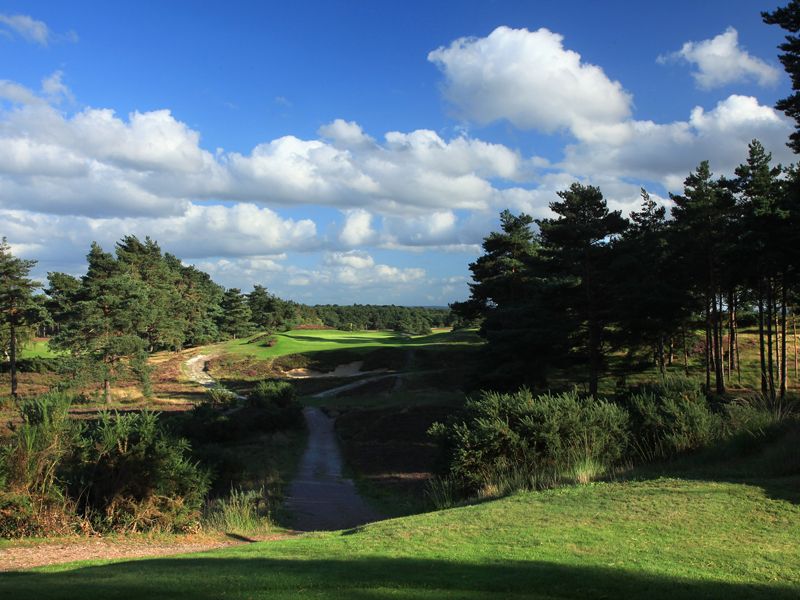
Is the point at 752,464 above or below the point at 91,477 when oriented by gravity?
above

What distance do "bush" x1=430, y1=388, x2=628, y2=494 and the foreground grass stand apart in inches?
152

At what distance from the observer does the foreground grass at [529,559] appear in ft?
15.2

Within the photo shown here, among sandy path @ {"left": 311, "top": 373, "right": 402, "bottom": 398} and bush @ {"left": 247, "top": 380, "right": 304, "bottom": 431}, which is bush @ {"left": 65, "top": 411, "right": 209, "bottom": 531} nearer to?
bush @ {"left": 247, "top": 380, "right": 304, "bottom": 431}

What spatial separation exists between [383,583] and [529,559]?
70.0 inches

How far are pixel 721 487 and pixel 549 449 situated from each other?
188 inches

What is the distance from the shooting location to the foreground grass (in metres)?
4.62

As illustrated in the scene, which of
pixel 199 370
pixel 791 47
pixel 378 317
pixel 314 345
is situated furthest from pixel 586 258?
pixel 378 317

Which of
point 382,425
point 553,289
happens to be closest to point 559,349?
point 553,289

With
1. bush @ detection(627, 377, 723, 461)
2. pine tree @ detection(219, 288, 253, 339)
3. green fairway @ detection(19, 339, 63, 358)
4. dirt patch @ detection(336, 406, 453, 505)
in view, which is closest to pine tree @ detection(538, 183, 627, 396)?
dirt patch @ detection(336, 406, 453, 505)

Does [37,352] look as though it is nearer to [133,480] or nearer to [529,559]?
[133,480]

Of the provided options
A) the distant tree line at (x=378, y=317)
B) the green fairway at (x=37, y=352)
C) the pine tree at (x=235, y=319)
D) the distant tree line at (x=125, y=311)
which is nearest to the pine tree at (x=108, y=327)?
the distant tree line at (x=125, y=311)

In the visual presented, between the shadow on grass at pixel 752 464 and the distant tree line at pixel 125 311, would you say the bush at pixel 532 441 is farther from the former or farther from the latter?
the distant tree line at pixel 125 311

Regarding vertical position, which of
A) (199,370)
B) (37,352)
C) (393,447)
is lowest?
(393,447)

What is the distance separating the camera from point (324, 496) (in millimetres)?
17031
